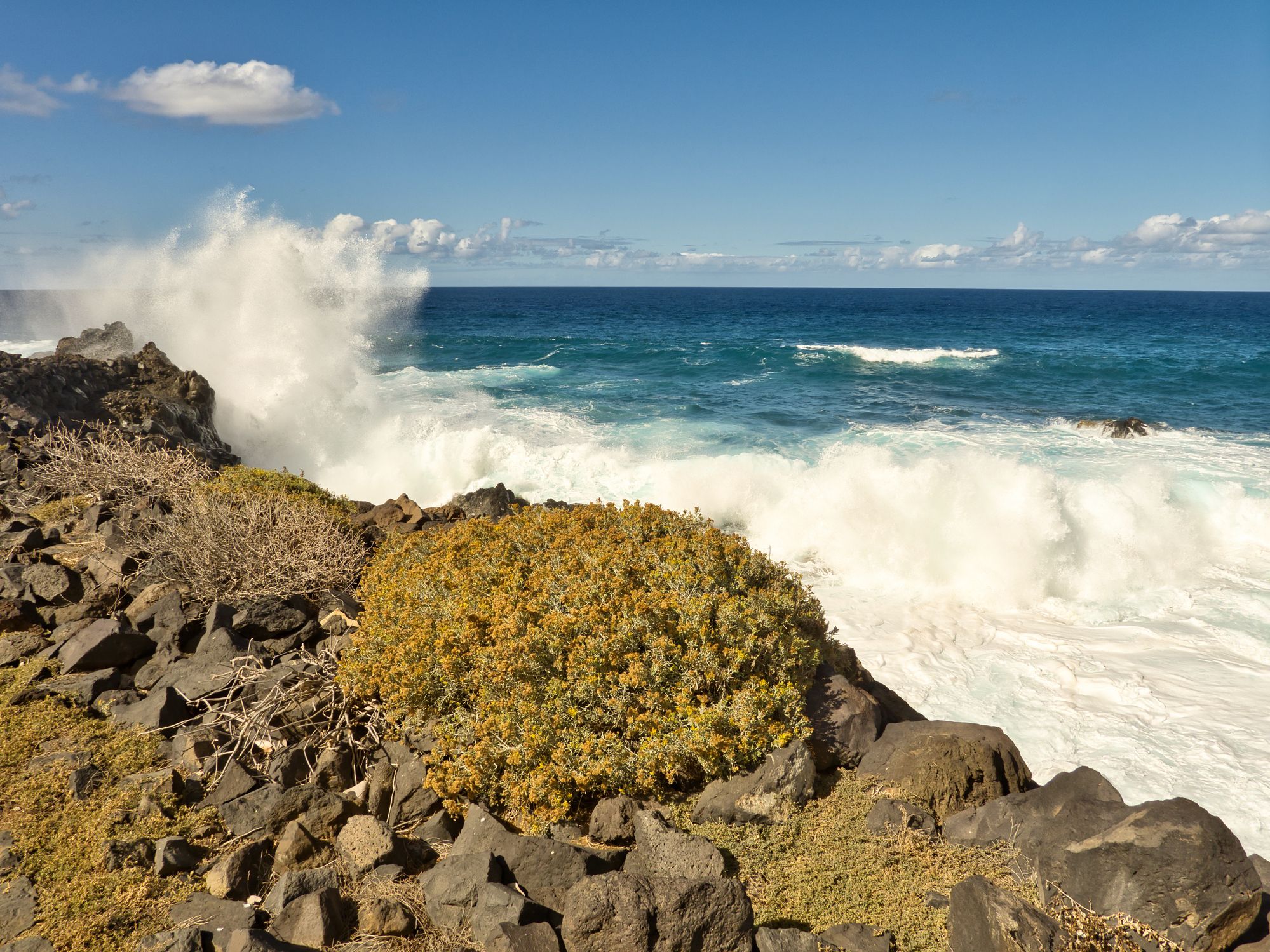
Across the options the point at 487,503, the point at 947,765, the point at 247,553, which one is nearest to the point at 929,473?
the point at 487,503

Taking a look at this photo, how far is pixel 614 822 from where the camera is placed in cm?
468

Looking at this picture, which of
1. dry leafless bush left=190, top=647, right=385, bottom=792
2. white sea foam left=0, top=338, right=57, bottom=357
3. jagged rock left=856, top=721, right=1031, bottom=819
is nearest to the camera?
jagged rock left=856, top=721, right=1031, bottom=819

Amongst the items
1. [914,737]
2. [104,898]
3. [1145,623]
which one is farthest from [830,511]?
[104,898]

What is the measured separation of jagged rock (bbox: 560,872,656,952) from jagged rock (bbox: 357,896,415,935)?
82cm

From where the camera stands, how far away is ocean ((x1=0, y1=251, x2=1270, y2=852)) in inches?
332

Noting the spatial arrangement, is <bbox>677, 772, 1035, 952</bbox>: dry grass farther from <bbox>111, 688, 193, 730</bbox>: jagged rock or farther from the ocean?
<bbox>111, 688, 193, 730</bbox>: jagged rock

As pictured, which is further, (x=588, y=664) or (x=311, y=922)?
(x=588, y=664)

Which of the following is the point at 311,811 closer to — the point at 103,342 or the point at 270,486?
the point at 270,486

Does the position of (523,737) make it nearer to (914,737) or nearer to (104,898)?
(104,898)

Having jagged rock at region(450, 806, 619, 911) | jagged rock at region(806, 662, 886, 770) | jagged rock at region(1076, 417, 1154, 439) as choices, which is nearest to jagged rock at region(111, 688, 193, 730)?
jagged rock at region(450, 806, 619, 911)

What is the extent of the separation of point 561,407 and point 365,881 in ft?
70.7

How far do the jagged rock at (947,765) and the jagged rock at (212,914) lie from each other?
380 centimetres

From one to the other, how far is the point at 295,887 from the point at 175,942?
542 mm

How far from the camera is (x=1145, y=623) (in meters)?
10.2
